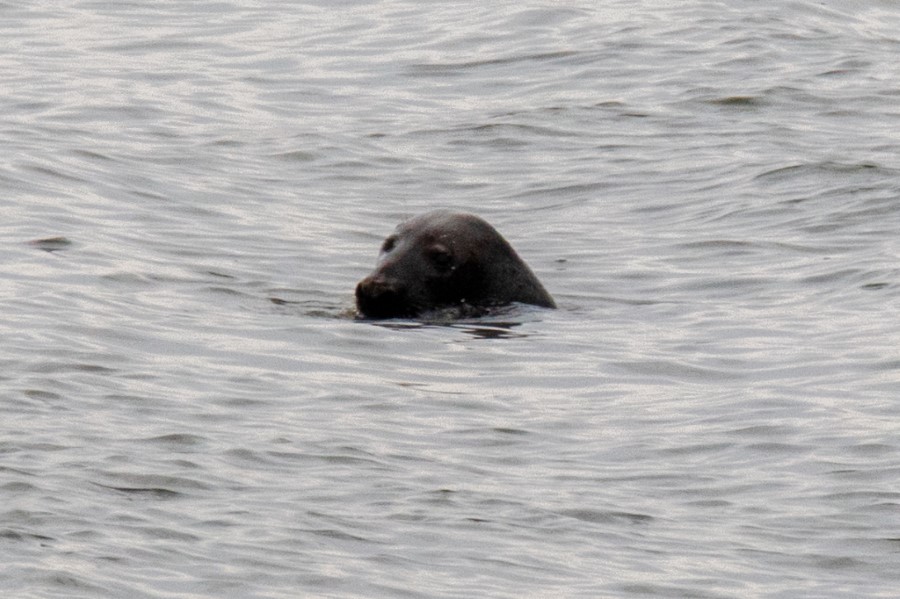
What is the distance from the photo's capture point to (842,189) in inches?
663

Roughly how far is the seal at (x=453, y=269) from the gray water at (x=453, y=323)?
33 centimetres

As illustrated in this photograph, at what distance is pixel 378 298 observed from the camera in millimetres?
12312

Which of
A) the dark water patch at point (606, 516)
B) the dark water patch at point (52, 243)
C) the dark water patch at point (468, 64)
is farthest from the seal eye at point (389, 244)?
the dark water patch at point (468, 64)

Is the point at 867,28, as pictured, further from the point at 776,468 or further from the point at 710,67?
the point at 776,468

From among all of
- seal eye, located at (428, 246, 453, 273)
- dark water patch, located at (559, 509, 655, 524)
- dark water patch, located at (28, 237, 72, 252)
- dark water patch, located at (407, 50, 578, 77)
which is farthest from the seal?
dark water patch, located at (407, 50, 578, 77)

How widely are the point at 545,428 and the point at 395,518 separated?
1755 millimetres

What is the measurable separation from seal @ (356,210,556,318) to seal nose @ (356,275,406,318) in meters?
0.02

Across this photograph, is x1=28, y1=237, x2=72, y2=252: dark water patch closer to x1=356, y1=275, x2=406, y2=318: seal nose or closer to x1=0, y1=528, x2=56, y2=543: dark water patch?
x1=356, y1=275, x2=406, y2=318: seal nose

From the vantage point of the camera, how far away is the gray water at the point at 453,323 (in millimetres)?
7793

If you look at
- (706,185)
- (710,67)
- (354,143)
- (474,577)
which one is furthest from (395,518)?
(710,67)

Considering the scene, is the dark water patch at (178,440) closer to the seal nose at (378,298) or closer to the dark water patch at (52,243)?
the seal nose at (378,298)

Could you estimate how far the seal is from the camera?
1268 cm

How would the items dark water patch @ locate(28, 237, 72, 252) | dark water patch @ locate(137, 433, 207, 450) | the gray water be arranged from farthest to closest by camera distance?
dark water patch @ locate(28, 237, 72, 252)
dark water patch @ locate(137, 433, 207, 450)
the gray water

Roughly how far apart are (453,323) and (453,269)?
0.50m
